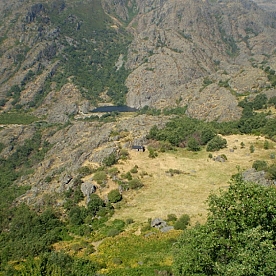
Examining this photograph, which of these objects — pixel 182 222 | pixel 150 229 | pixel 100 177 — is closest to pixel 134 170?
pixel 100 177

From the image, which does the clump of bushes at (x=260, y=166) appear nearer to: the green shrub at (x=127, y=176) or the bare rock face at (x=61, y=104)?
the green shrub at (x=127, y=176)

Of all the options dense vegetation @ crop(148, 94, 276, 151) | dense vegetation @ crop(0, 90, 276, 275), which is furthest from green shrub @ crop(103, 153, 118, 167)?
dense vegetation @ crop(148, 94, 276, 151)

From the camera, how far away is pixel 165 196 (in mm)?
46250

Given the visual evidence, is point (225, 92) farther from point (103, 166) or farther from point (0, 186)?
point (0, 186)

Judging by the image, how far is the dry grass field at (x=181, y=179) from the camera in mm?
42469

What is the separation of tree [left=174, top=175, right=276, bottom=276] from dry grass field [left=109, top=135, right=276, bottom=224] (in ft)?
67.1

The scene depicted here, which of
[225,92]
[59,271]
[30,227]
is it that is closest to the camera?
[59,271]

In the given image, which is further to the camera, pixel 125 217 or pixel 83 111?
pixel 83 111

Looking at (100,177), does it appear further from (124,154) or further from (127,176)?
(124,154)

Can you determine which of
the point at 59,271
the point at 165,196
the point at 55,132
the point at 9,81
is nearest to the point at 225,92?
the point at 55,132

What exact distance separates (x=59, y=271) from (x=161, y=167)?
1357 inches

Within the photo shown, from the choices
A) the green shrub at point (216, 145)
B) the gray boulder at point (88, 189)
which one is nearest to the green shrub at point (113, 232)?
the gray boulder at point (88, 189)

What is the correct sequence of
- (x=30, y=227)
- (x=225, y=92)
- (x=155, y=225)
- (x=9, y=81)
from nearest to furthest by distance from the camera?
(x=155, y=225)
(x=30, y=227)
(x=225, y=92)
(x=9, y=81)

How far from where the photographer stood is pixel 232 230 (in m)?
16.9
